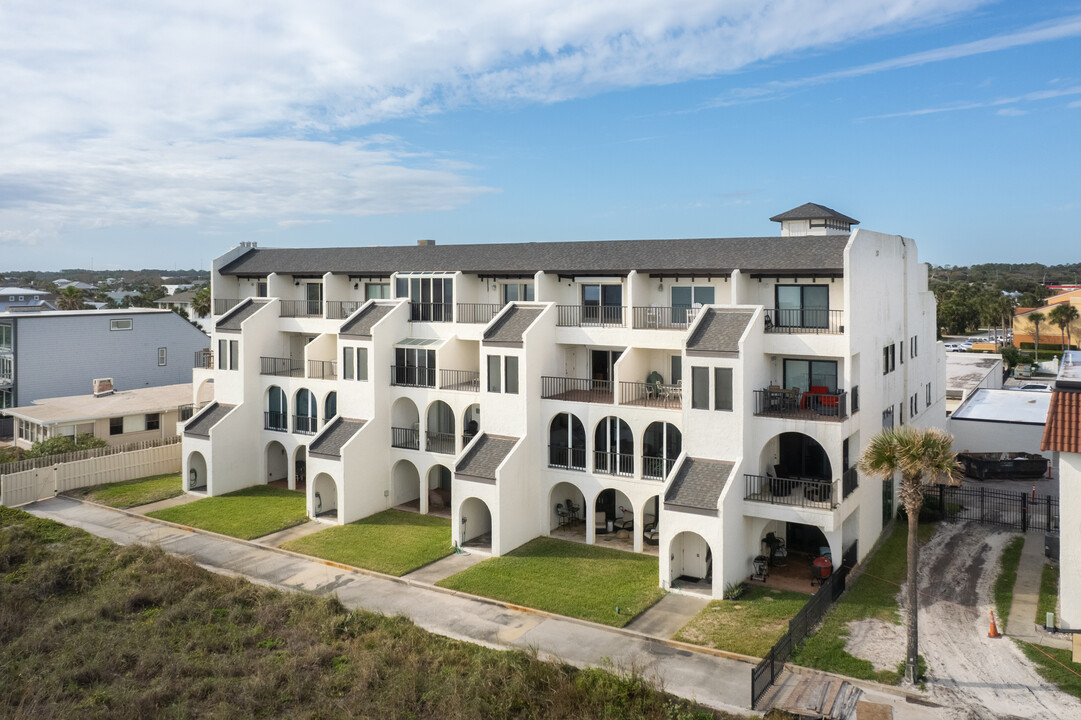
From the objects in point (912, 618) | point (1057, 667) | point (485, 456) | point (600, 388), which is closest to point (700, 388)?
point (600, 388)

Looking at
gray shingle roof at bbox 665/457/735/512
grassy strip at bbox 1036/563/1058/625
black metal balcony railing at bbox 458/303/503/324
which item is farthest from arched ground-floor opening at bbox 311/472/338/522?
grassy strip at bbox 1036/563/1058/625

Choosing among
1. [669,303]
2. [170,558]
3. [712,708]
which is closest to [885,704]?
[712,708]

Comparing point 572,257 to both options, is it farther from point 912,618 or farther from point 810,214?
point 912,618

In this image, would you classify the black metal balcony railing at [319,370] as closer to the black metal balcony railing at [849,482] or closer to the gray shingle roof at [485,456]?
the gray shingle roof at [485,456]

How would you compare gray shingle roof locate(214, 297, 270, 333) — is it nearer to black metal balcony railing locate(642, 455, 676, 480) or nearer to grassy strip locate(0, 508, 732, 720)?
grassy strip locate(0, 508, 732, 720)

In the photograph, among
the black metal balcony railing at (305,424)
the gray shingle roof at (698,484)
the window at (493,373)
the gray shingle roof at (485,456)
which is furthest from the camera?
the black metal balcony railing at (305,424)

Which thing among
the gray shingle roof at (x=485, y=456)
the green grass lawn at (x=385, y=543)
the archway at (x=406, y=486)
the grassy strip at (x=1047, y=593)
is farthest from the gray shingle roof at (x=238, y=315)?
the grassy strip at (x=1047, y=593)
